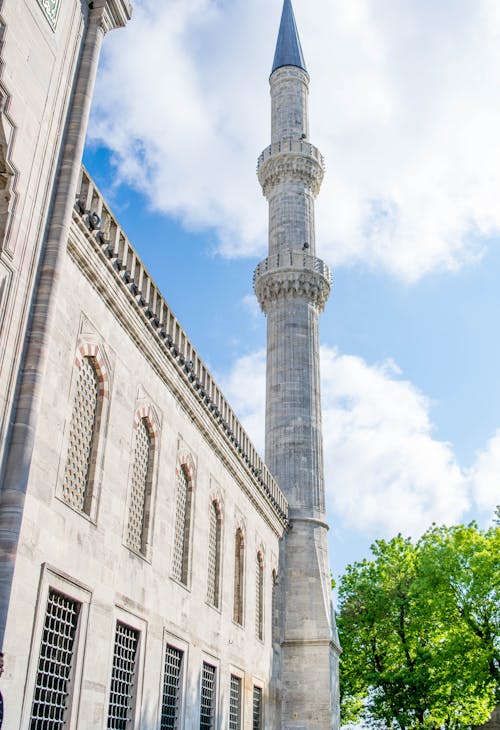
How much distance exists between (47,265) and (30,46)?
115 inches

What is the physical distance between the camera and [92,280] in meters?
11.4

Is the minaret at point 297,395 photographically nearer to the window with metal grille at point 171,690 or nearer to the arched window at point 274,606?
the arched window at point 274,606

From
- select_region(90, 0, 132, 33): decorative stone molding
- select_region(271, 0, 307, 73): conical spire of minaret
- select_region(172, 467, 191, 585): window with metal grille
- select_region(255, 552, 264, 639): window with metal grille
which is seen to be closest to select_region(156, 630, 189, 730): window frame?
select_region(172, 467, 191, 585): window with metal grille

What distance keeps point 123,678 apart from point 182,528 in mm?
3917

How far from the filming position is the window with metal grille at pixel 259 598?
66.0 feet

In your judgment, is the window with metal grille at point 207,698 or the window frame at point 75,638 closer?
the window frame at point 75,638

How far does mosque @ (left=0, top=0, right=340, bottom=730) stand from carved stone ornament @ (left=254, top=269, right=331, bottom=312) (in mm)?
9904

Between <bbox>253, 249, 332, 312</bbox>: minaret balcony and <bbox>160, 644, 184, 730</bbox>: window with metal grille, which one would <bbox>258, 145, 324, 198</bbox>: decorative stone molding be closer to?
<bbox>253, 249, 332, 312</bbox>: minaret balcony

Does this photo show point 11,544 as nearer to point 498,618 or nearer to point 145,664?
point 145,664

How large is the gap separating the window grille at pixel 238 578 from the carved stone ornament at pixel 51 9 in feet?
41.3

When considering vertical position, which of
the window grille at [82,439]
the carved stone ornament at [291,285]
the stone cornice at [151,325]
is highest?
the carved stone ornament at [291,285]

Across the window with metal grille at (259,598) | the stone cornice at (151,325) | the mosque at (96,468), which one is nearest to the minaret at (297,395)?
the window with metal grille at (259,598)

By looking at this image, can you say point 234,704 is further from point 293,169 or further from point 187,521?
point 293,169

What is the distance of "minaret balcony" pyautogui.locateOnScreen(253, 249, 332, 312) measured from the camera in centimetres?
2878
